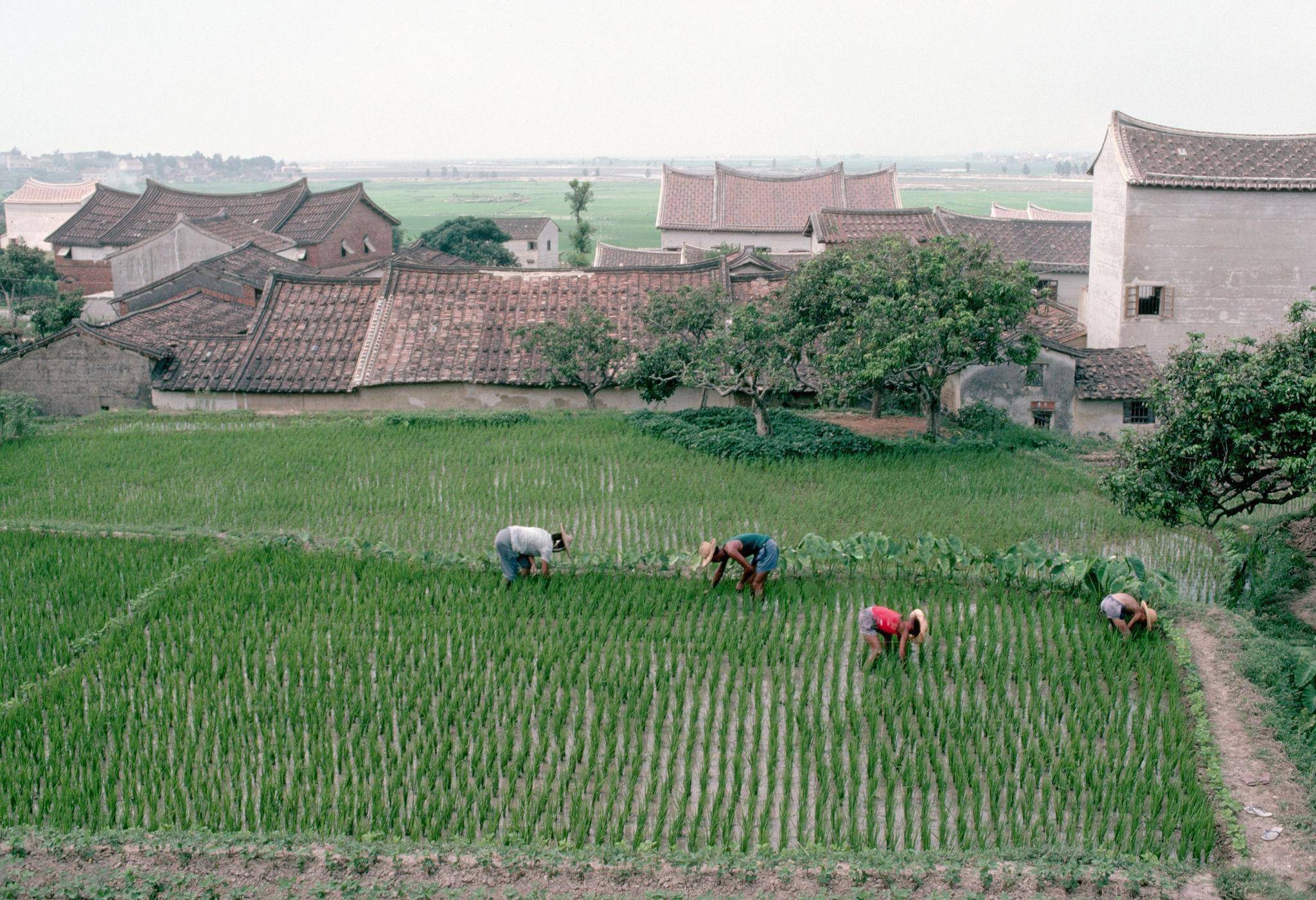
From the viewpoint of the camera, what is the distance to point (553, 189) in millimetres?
163750

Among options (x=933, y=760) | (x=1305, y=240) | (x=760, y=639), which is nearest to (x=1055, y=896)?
(x=933, y=760)

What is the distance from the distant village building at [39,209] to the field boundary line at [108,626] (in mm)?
56187

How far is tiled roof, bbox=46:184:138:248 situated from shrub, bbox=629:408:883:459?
31.9 m

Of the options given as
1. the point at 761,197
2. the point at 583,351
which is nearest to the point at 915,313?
the point at 583,351

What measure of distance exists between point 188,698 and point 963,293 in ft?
41.3

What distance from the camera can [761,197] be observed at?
151 feet

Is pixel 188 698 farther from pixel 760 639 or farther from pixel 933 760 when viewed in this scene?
pixel 933 760

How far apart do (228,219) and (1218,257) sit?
30.1m

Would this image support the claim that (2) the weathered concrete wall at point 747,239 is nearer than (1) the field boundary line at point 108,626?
No

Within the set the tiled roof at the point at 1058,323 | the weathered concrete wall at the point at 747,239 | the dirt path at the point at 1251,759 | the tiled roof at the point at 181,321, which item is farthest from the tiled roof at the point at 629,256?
the dirt path at the point at 1251,759

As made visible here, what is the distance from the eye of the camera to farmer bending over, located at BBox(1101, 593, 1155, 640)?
37.1 ft

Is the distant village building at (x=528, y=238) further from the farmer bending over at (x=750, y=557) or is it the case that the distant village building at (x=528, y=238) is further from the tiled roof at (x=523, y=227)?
the farmer bending over at (x=750, y=557)

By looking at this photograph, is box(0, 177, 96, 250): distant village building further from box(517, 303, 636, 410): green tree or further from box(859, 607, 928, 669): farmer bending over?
box(859, 607, 928, 669): farmer bending over

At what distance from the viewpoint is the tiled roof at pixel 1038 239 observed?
34.2 m
